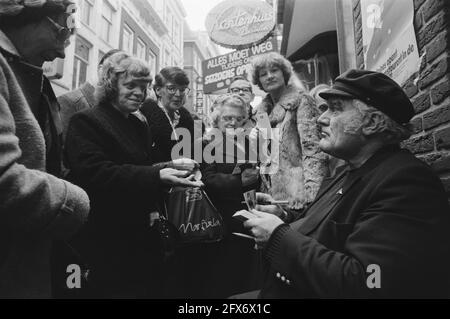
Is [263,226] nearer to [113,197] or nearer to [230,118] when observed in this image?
[113,197]

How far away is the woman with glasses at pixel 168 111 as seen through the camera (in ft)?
8.61

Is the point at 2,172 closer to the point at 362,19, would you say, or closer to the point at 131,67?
the point at 131,67

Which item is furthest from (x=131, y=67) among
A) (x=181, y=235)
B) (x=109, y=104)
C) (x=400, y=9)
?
(x=400, y=9)

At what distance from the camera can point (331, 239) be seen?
1397 mm

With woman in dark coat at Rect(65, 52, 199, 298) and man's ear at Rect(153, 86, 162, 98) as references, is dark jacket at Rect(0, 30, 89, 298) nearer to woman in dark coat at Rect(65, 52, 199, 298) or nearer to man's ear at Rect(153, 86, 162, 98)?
woman in dark coat at Rect(65, 52, 199, 298)

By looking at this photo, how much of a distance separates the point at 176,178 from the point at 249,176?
3.01 ft

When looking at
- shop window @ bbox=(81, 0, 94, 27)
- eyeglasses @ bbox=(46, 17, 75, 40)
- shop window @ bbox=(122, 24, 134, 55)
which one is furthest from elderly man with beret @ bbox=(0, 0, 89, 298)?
shop window @ bbox=(122, 24, 134, 55)

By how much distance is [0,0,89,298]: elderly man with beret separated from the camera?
0.92 metres

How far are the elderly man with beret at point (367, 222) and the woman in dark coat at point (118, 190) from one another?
A: 0.73 m

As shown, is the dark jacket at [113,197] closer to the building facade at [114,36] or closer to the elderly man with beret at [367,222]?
the elderly man with beret at [367,222]

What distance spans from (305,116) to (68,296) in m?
1.95

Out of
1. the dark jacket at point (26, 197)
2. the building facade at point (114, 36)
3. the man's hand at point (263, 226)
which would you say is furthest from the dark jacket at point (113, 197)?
the building facade at point (114, 36)

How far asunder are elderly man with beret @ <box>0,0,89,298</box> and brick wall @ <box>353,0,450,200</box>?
1675 millimetres

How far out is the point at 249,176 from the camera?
2.67 m
